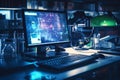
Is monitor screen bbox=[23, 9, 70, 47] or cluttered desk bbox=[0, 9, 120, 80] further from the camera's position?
monitor screen bbox=[23, 9, 70, 47]

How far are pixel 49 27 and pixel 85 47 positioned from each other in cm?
72

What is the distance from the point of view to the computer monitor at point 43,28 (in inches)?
60.2

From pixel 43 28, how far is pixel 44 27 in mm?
14

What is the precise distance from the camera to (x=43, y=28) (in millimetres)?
1639

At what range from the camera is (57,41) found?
1740 mm

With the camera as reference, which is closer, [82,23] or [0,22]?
[0,22]

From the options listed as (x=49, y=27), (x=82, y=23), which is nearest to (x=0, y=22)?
(x=49, y=27)

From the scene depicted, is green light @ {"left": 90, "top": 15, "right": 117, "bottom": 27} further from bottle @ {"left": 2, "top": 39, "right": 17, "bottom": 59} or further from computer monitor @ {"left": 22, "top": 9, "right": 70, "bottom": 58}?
bottle @ {"left": 2, "top": 39, "right": 17, "bottom": 59}

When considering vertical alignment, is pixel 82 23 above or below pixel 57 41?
above

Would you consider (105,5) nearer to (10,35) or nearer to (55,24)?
(55,24)

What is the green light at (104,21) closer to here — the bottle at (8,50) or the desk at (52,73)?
the desk at (52,73)

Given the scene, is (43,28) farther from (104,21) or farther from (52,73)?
(104,21)

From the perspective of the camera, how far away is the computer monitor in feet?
5.01

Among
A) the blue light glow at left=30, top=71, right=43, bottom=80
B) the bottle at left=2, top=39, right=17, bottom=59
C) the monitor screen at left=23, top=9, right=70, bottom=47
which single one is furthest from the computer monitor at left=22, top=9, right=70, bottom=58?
the blue light glow at left=30, top=71, right=43, bottom=80
